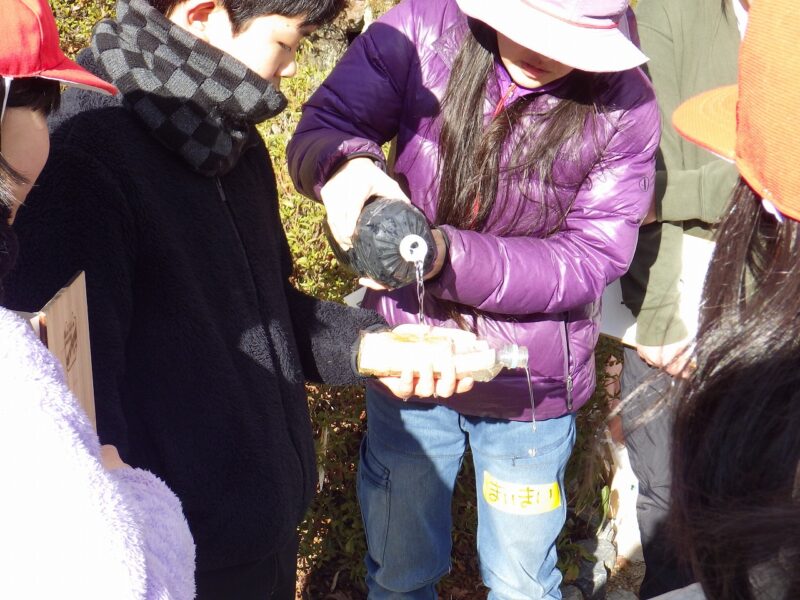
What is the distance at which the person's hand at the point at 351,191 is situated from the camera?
6.42 feet

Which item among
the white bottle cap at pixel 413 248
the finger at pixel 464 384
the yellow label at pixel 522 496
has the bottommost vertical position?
the yellow label at pixel 522 496

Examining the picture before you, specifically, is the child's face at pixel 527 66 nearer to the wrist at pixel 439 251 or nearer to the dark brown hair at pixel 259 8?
the wrist at pixel 439 251

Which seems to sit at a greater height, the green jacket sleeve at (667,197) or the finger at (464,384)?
the green jacket sleeve at (667,197)

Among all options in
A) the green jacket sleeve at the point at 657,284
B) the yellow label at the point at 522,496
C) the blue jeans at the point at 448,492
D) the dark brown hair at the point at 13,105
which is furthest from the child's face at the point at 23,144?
the green jacket sleeve at the point at 657,284

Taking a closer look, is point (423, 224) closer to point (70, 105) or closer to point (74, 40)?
point (70, 105)

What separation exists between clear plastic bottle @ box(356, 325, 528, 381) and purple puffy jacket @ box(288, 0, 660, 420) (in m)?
0.12

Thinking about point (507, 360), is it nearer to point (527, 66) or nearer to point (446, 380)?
point (446, 380)

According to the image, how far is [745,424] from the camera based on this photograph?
106 cm

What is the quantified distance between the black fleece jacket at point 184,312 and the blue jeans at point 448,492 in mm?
539

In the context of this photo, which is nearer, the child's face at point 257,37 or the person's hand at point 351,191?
the child's face at point 257,37

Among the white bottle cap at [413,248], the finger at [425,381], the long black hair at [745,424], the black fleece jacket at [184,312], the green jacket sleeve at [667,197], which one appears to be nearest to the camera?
the long black hair at [745,424]

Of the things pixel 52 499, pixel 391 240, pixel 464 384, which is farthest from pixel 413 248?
pixel 52 499

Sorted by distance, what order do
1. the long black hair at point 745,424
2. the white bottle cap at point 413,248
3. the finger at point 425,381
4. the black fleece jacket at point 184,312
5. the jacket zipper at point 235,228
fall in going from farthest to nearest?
the finger at point 425,381
the white bottle cap at point 413,248
the jacket zipper at point 235,228
the black fleece jacket at point 184,312
the long black hair at point 745,424

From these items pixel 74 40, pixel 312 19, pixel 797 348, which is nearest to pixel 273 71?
pixel 312 19
